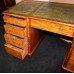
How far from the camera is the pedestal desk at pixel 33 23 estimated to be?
1283 millimetres

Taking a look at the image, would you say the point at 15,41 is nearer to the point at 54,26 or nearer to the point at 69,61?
the point at 54,26

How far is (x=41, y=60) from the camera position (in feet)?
5.49

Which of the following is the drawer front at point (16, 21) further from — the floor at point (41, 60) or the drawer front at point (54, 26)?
the floor at point (41, 60)

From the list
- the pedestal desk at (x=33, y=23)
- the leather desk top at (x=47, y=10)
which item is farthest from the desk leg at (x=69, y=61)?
the leather desk top at (x=47, y=10)

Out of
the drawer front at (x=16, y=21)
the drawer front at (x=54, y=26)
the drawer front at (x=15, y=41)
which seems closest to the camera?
the drawer front at (x=54, y=26)

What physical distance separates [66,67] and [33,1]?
1.03 metres

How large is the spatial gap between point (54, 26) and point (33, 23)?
0.25 metres

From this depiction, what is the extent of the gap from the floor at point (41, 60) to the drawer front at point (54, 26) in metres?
0.52

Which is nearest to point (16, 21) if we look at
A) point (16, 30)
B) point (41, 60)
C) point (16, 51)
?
point (16, 30)

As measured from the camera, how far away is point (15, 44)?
5.16 feet

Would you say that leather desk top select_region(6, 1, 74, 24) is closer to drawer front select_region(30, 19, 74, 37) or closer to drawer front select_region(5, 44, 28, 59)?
drawer front select_region(30, 19, 74, 37)

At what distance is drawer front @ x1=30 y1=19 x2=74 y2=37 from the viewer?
1.25 m

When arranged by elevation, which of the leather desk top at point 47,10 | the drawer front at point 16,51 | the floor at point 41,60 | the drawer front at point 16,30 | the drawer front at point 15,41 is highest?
the leather desk top at point 47,10

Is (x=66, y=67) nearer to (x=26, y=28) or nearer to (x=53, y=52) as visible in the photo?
(x=53, y=52)
